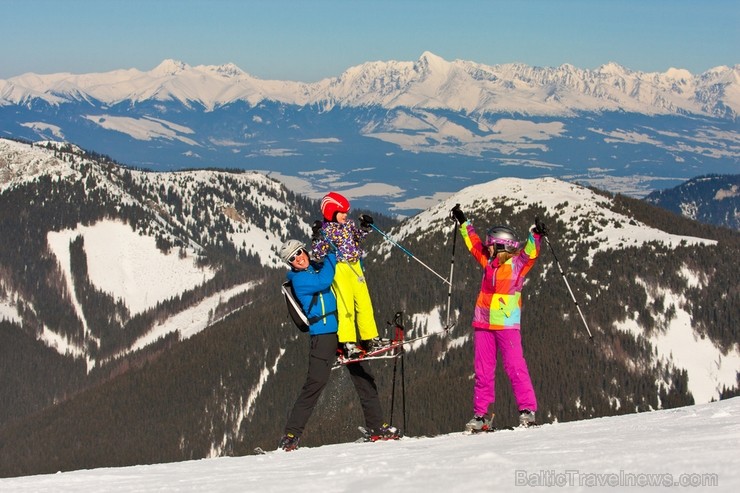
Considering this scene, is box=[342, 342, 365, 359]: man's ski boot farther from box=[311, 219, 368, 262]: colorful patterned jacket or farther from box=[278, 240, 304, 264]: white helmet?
box=[278, 240, 304, 264]: white helmet

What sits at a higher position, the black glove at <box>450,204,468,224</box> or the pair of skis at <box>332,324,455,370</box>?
the black glove at <box>450,204,468,224</box>

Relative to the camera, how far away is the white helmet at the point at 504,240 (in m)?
18.3

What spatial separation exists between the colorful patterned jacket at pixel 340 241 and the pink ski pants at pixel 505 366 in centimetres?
333

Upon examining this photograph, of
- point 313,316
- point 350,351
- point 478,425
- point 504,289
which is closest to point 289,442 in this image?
point 350,351

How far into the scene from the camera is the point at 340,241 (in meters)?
19.7

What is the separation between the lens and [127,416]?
164 m

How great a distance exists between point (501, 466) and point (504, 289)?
6.93 meters

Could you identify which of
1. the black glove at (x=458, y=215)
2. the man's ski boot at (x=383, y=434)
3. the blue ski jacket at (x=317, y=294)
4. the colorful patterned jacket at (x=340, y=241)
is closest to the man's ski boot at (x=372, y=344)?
the blue ski jacket at (x=317, y=294)

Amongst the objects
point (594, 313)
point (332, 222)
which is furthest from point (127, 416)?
point (332, 222)

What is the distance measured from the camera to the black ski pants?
18547mm

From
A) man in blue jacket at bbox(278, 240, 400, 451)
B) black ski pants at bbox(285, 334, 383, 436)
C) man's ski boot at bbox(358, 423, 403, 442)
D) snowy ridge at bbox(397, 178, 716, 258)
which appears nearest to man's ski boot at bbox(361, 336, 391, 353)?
black ski pants at bbox(285, 334, 383, 436)

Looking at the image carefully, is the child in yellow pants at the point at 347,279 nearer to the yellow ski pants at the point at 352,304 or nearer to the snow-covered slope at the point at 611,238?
the yellow ski pants at the point at 352,304

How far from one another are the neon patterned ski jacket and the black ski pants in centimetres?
288

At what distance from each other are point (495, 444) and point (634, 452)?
3443 mm
